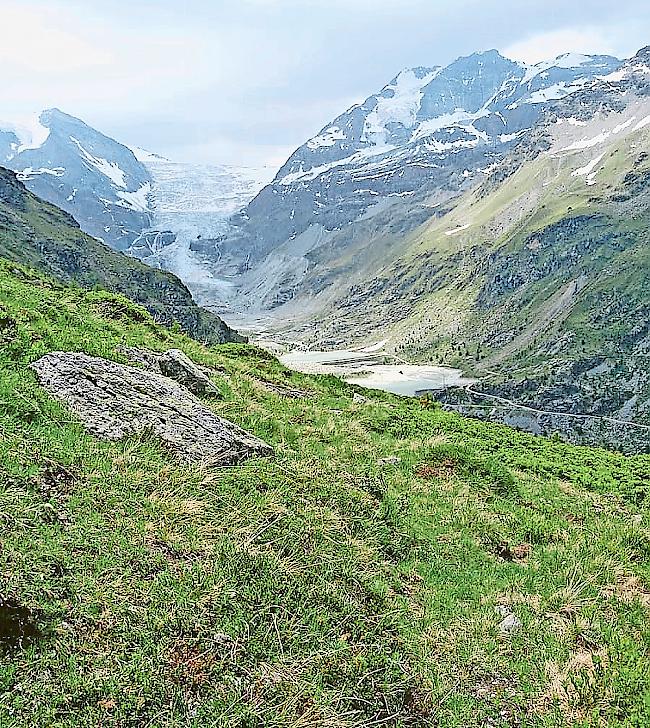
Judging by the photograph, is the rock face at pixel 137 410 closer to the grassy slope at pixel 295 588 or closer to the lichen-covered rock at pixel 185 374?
the grassy slope at pixel 295 588

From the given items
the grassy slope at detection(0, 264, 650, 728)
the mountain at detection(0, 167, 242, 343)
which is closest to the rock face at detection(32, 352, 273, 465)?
the grassy slope at detection(0, 264, 650, 728)

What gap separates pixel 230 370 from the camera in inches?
932

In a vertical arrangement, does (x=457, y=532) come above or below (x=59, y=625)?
below

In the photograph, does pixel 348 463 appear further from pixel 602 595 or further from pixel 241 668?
pixel 241 668

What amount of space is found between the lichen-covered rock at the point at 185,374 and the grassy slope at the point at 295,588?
2103 millimetres

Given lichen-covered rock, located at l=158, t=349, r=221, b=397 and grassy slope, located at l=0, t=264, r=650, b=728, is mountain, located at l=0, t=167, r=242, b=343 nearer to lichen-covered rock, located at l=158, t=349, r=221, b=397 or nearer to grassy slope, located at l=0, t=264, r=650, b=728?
lichen-covered rock, located at l=158, t=349, r=221, b=397

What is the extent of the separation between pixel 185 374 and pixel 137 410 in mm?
4363

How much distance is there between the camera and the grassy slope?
26.8 ft

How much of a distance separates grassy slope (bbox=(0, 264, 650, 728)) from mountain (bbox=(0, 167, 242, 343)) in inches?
4796

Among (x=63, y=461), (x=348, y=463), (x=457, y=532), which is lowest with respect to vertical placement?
(x=457, y=532)

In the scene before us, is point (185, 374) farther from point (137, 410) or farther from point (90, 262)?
point (90, 262)

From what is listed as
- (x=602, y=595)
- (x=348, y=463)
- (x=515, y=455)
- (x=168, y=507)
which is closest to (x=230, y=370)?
(x=348, y=463)

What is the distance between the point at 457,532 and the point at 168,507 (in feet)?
22.0

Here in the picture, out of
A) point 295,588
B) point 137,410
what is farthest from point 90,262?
point 295,588
